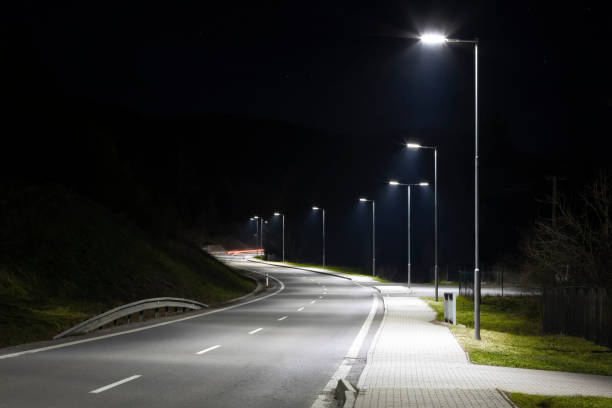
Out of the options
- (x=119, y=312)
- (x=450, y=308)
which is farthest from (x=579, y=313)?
(x=119, y=312)

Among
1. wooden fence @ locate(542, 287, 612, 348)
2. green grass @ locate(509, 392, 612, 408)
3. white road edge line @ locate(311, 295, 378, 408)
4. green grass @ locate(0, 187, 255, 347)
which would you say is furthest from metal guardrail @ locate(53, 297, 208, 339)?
wooden fence @ locate(542, 287, 612, 348)

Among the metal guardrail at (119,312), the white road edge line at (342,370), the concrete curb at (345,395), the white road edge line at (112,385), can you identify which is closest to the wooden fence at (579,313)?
the white road edge line at (342,370)

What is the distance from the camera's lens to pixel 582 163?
88938 mm

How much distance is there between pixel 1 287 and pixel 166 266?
1443cm

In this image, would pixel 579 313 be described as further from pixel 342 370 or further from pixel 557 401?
pixel 557 401

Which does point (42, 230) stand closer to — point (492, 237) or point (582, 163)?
point (582, 163)

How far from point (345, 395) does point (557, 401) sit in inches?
118

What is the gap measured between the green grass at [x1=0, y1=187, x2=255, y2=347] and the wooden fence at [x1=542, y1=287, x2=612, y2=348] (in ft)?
51.4


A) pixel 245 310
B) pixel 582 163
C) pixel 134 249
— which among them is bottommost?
pixel 245 310

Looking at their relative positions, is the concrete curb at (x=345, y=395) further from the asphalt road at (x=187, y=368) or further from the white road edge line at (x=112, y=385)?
the white road edge line at (x=112, y=385)

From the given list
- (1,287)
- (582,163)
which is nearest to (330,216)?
(582,163)

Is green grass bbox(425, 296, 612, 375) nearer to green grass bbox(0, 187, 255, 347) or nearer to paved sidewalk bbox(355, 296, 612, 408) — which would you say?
paved sidewalk bbox(355, 296, 612, 408)

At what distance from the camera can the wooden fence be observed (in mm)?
19328

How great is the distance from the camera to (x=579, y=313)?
21.8 m
